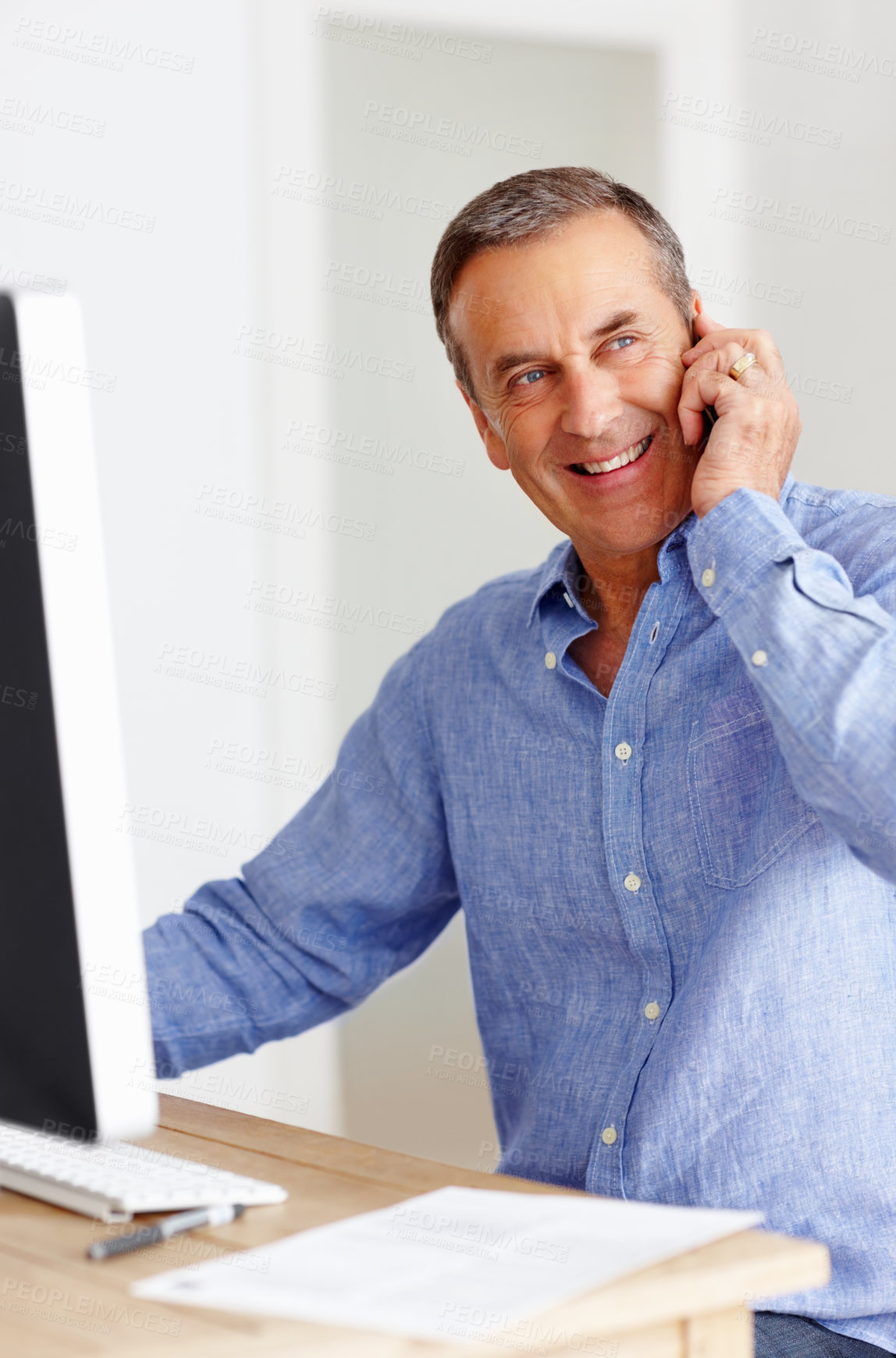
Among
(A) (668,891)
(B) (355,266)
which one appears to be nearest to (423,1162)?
(A) (668,891)

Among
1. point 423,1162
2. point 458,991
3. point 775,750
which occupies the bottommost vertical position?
point 458,991

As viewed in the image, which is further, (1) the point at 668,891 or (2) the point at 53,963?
(1) the point at 668,891

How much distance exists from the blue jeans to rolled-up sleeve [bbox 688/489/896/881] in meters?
0.38

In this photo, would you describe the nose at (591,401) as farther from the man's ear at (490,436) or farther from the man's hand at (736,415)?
the man's ear at (490,436)

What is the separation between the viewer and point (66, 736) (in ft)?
2.62

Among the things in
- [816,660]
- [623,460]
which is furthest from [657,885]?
[623,460]

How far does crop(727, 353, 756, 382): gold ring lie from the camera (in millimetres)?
1398

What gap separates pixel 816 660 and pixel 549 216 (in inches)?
24.4

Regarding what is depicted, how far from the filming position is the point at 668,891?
4.44 feet

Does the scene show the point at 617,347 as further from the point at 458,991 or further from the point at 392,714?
the point at 458,991

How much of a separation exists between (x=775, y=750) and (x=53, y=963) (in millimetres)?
734

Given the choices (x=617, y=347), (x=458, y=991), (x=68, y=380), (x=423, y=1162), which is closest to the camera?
(x=68, y=380)

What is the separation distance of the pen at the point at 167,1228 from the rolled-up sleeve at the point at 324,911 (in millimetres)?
574

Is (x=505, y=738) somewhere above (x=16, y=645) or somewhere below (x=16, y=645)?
below
